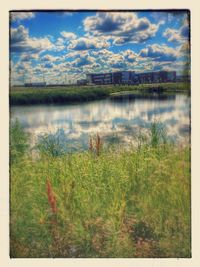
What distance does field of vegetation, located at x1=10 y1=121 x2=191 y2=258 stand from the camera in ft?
16.6

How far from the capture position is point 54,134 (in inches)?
204

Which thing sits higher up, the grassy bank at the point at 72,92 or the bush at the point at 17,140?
the grassy bank at the point at 72,92

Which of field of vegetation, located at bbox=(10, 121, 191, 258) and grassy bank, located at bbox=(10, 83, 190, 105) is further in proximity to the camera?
grassy bank, located at bbox=(10, 83, 190, 105)

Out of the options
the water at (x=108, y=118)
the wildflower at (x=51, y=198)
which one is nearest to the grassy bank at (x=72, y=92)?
the water at (x=108, y=118)

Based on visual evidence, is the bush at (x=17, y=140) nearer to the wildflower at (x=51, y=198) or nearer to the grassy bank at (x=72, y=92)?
the grassy bank at (x=72, y=92)

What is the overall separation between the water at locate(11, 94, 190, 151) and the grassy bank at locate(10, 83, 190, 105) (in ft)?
0.20

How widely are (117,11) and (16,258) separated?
260cm

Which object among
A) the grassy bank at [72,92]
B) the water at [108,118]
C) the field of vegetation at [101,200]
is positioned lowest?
the field of vegetation at [101,200]

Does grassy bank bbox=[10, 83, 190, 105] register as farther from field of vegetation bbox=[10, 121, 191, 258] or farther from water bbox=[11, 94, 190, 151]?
field of vegetation bbox=[10, 121, 191, 258]

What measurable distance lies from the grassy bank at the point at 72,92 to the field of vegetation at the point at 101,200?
0.92 feet

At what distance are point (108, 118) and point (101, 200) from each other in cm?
80

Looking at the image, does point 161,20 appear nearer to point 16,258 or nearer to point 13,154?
point 13,154

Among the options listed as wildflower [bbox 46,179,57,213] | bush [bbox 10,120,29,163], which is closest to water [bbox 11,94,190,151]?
bush [bbox 10,120,29,163]

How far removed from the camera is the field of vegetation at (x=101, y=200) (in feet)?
16.6
